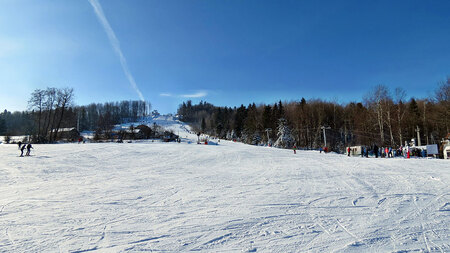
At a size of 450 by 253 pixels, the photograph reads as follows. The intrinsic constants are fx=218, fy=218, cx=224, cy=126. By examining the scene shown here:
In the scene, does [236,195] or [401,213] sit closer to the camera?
[401,213]

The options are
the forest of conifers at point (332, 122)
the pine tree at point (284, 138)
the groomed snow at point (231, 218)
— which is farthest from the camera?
the pine tree at point (284, 138)

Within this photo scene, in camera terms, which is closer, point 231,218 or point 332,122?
point 231,218

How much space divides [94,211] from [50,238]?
1651 mm

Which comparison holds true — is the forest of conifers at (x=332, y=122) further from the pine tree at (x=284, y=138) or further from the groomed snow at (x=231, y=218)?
the groomed snow at (x=231, y=218)

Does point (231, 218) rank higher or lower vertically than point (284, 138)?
lower

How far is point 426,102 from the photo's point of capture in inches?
1788

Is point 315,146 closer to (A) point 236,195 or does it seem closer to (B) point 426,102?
(B) point 426,102

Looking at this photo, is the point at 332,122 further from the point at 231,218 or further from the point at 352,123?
the point at 231,218

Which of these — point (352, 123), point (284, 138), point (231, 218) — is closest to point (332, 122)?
point (352, 123)

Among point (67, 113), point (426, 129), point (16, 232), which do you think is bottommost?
point (16, 232)

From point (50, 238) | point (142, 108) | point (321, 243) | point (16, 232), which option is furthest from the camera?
point (142, 108)

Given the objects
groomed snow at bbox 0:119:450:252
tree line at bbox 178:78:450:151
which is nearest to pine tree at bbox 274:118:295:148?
tree line at bbox 178:78:450:151

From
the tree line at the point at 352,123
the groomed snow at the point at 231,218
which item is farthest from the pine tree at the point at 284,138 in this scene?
the groomed snow at the point at 231,218

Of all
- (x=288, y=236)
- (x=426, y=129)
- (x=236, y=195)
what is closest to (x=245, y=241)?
(x=288, y=236)
